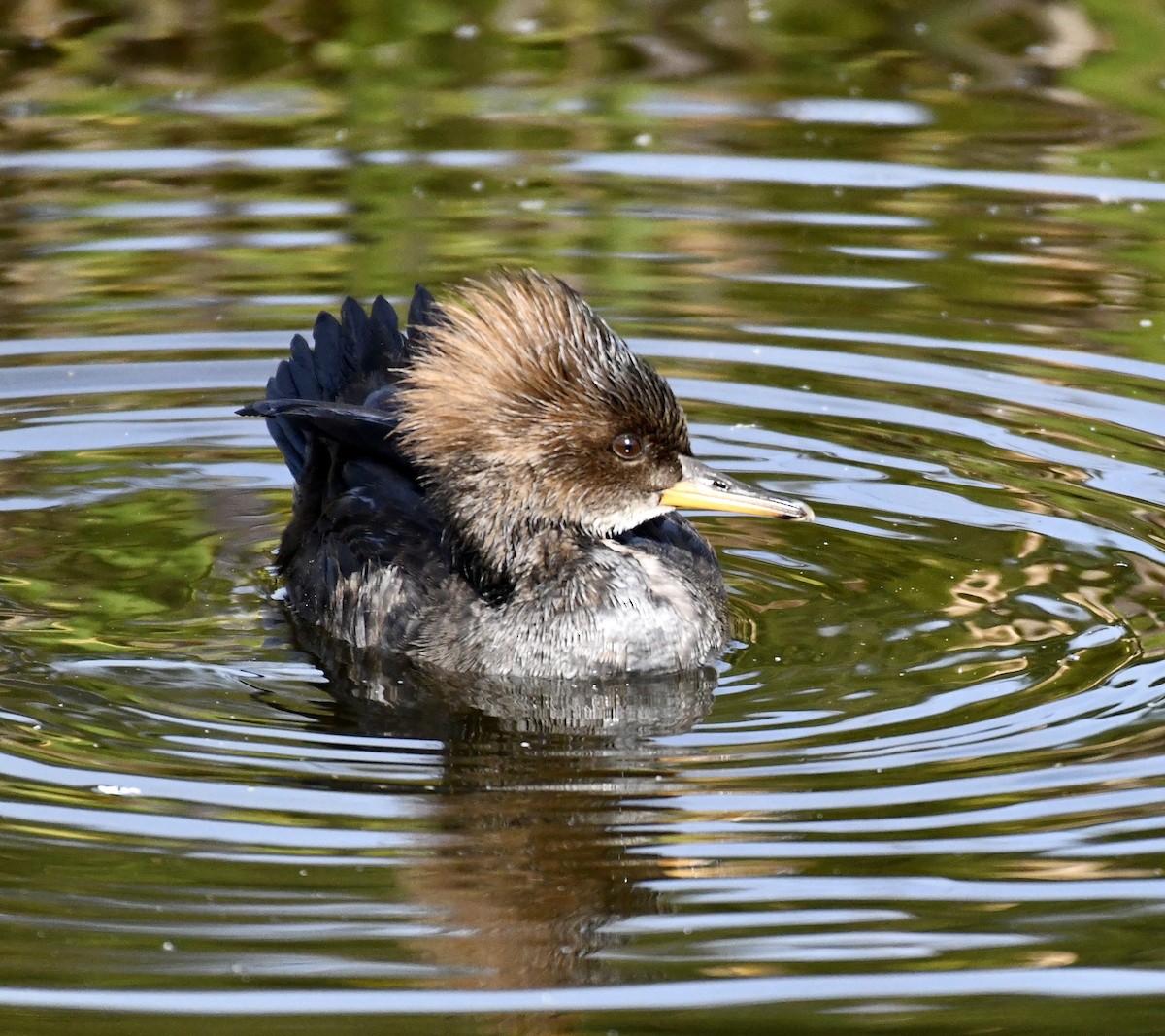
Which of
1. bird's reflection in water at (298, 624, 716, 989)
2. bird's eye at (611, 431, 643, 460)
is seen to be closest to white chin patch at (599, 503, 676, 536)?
bird's eye at (611, 431, 643, 460)

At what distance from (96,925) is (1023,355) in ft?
20.9

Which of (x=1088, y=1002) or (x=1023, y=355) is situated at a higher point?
(x=1088, y=1002)

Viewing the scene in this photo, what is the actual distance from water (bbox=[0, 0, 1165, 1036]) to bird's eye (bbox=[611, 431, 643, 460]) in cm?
85

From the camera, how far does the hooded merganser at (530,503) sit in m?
8.02

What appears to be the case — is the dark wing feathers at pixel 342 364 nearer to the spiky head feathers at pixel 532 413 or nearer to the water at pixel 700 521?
the water at pixel 700 521

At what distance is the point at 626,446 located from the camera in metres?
8.06

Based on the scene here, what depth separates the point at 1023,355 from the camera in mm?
11039

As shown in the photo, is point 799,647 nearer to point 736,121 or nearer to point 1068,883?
point 1068,883

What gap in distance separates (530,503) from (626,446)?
405 millimetres

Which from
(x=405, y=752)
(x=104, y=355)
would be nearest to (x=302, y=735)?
(x=405, y=752)

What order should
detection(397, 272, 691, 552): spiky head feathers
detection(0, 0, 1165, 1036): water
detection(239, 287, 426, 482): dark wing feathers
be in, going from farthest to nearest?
detection(239, 287, 426, 482): dark wing feathers
detection(397, 272, 691, 552): spiky head feathers
detection(0, 0, 1165, 1036): water

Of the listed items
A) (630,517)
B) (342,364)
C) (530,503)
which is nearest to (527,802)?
(530,503)

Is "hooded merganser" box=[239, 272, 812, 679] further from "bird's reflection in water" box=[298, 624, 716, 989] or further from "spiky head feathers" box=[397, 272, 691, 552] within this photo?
"bird's reflection in water" box=[298, 624, 716, 989]

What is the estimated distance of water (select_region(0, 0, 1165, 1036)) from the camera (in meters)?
5.92
